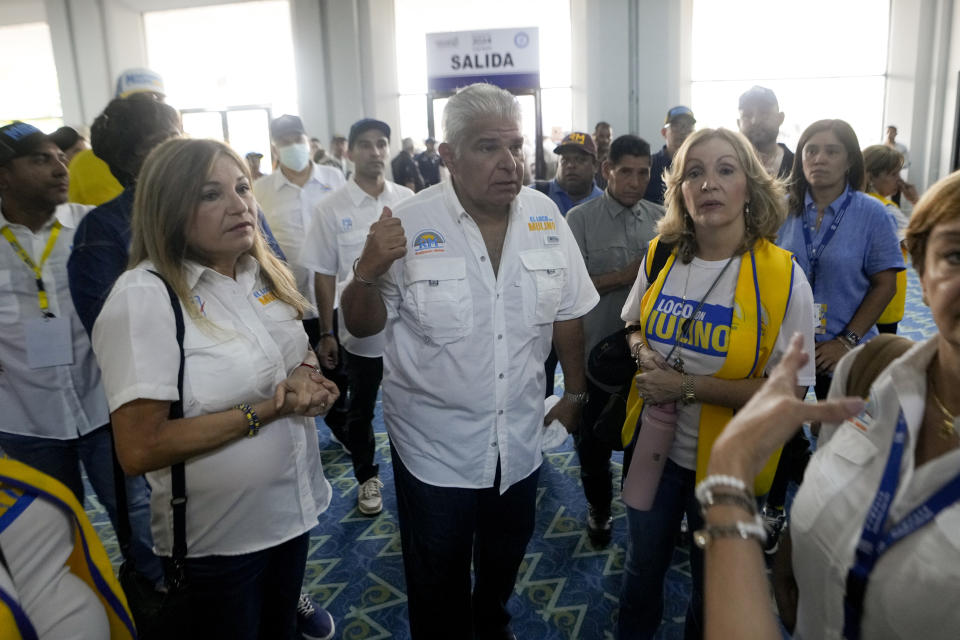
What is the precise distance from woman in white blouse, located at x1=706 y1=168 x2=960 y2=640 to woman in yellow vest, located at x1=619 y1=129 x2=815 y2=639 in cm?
51

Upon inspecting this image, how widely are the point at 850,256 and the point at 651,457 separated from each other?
132cm

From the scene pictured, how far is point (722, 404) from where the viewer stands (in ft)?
5.32

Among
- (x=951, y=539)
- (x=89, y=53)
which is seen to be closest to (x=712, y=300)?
(x=951, y=539)

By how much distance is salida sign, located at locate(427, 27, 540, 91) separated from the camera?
27.2 feet

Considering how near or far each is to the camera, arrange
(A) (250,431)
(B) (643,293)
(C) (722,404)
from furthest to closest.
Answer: (B) (643,293), (C) (722,404), (A) (250,431)

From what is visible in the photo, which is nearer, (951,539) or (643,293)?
(951,539)

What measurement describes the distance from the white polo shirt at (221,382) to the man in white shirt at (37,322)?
0.91 m

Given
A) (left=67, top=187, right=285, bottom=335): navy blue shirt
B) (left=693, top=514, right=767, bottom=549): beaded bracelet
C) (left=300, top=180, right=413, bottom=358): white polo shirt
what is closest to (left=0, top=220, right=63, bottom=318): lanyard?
(left=67, top=187, right=285, bottom=335): navy blue shirt

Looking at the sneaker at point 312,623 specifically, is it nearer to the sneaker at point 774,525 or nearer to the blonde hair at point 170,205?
the blonde hair at point 170,205

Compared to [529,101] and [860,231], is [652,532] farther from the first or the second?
[529,101]

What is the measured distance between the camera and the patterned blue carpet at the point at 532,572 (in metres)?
2.19

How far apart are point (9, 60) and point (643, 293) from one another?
14.5m

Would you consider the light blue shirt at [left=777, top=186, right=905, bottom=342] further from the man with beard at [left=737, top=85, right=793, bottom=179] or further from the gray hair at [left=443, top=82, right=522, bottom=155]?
the gray hair at [left=443, top=82, right=522, bottom=155]

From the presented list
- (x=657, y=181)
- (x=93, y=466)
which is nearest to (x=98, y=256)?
(x=93, y=466)
